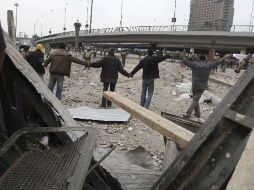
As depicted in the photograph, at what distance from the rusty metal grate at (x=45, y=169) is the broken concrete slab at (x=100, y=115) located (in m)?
5.63

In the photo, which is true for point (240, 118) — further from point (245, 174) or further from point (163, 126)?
point (163, 126)

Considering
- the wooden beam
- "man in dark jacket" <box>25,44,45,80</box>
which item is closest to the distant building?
"man in dark jacket" <box>25,44,45,80</box>

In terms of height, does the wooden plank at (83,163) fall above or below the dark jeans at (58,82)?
above

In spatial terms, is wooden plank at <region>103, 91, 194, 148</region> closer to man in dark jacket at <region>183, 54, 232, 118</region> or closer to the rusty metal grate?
the rusty metal grate

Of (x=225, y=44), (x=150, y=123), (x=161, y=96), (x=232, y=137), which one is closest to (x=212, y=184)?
(x=232, y=137)

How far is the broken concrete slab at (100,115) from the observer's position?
8.93 m

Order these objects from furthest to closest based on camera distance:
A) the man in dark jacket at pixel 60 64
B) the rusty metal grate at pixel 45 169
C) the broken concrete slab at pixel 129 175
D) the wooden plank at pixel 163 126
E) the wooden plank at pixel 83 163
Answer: the man in dark jacket at pixel 60 64, the broken concrete slab at pixel 129 175, the wooden plank at pixel 163 126, the rusty metal grate at pixel 45 169, the wooden plank at pixel 83 163

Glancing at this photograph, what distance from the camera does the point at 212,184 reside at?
8.96 ft

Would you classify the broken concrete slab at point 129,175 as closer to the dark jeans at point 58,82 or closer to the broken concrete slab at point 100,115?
the broken concrete slab at point 100,115

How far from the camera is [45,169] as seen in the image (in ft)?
9.59

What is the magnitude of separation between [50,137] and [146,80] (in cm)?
812

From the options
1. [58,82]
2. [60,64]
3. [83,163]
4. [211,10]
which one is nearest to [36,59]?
[60,64]

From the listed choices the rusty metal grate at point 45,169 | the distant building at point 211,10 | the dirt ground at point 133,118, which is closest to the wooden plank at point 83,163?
the rusty metal grate at point 45,169

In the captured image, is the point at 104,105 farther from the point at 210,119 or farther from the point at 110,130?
the point at 210,119
